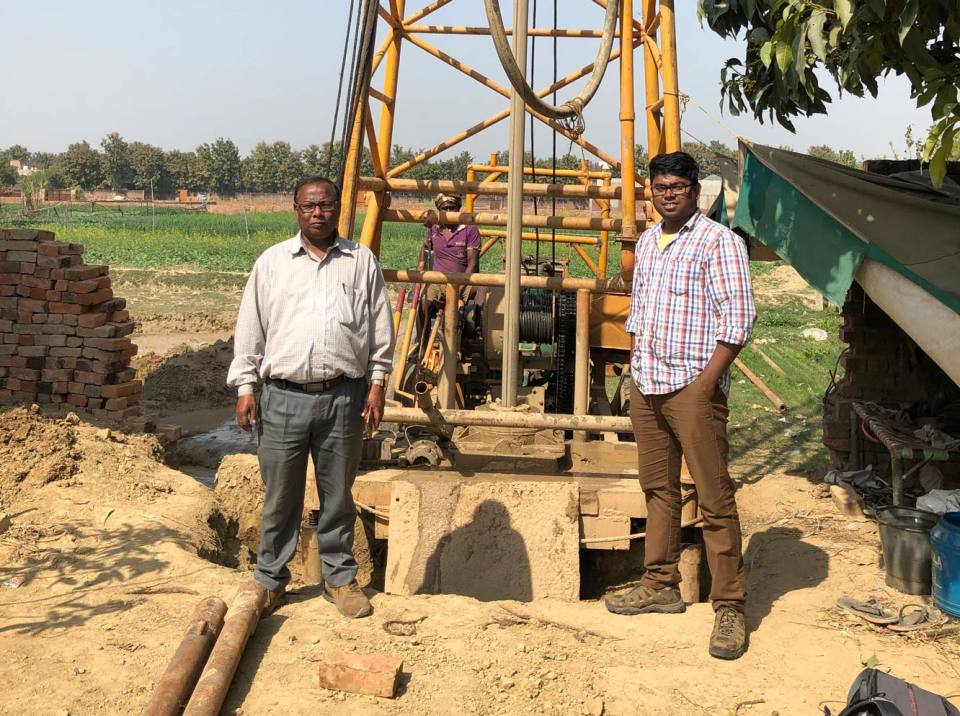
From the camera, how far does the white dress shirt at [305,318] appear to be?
420 cm

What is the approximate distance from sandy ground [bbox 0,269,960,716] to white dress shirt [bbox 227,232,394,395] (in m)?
1.16

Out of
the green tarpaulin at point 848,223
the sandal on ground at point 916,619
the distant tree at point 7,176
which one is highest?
the distant tree at point 7,176

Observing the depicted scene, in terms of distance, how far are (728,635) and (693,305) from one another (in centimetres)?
148

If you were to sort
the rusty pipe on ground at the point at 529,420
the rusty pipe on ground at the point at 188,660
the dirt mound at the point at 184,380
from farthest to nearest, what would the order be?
the dirt mound at the point at 184,380
the rusty pipe on ground at the point at 529,420
the rusty pipe on ground at the point at 188,660

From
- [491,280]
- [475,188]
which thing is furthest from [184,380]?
[491,280]

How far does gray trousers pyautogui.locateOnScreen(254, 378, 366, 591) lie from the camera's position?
4254 mm

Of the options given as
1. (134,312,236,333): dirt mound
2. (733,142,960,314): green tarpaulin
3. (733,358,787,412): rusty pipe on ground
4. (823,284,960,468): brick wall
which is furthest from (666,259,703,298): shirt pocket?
(134,312,236,333): dirt mound

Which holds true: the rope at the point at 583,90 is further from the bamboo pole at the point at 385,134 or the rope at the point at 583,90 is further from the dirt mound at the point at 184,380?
the dirt mound at the point at 184,380

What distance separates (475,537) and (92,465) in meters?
3.27

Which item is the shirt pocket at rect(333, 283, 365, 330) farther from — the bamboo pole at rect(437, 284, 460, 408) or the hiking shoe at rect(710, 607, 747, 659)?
the hiking shoe at rect(710, 607, 747, 659)

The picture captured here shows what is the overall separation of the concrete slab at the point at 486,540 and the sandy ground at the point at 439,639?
0.44 metres

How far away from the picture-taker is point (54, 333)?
839 cm

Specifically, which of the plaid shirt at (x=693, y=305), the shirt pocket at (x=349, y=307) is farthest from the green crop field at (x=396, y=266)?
the shirt pocket at (x=349, y=307)

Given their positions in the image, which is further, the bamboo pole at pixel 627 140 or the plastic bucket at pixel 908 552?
the bamboo pole at pixel 627 140
